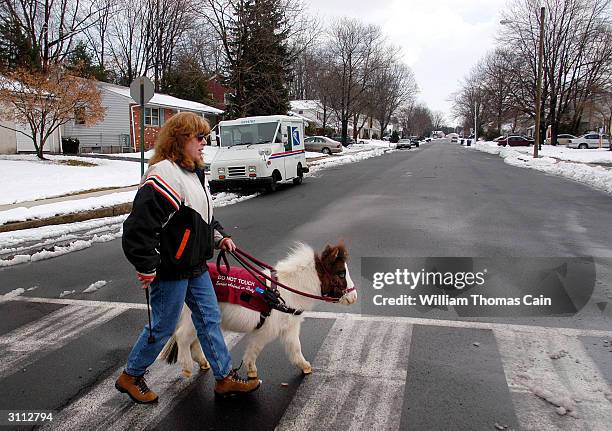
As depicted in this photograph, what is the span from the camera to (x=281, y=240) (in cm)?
891

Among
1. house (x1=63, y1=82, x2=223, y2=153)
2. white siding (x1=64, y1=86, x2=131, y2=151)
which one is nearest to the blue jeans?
house (x1=63, y1=82, x2=223, y2=153)

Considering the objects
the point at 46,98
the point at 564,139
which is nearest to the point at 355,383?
the point at 46,98

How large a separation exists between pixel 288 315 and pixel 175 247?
1.04 meters

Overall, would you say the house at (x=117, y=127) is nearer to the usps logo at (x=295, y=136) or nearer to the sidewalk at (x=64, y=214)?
the usps logo at (x=295, y=136)

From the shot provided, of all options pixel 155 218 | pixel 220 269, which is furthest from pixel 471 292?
pixel 155 218

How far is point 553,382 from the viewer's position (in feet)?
12.1

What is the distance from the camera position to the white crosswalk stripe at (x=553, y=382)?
10.6 ft

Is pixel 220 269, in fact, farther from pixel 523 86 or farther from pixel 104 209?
pixel 523 86

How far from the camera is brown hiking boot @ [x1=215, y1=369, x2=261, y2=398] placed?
3479mm

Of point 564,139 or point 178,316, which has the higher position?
point 564,139

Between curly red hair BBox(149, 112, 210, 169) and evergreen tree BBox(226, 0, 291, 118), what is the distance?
28.3 m

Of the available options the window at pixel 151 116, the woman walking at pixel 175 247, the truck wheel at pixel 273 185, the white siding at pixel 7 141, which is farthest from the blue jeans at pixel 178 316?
the window at pixel 151 116

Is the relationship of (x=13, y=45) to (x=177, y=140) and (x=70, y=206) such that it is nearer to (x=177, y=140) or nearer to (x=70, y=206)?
(x=70, y=206)

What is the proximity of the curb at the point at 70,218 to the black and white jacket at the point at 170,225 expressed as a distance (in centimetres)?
867
